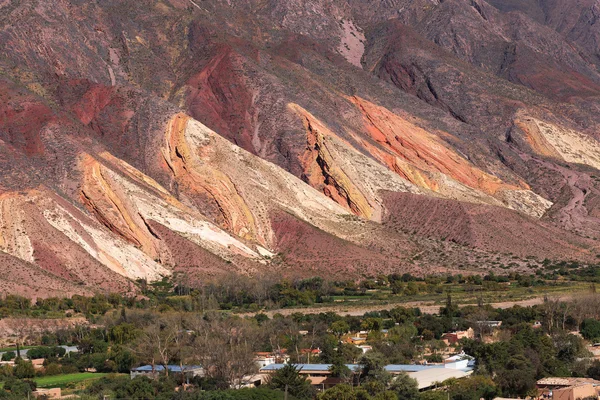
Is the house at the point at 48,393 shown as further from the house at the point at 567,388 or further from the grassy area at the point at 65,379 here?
the house at the point at 567,388

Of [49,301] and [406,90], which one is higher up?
[406,90]

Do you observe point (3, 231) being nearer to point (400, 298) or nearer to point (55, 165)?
point (55, 165)

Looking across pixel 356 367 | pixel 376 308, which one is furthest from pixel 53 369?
pixel 376 308

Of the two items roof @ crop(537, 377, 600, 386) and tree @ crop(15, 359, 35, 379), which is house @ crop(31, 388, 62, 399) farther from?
roof @ crop(537, 377, 600, 386)

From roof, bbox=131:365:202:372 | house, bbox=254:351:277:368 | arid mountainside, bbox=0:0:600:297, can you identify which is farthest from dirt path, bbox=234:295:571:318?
roof, bbox=131:365:202:372

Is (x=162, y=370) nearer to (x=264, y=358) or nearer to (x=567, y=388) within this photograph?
(x=264, y=358)

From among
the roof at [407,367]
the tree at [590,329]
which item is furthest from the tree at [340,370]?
the tree at [590,329]

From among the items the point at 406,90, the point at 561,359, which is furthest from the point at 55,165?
the point at 406,90
